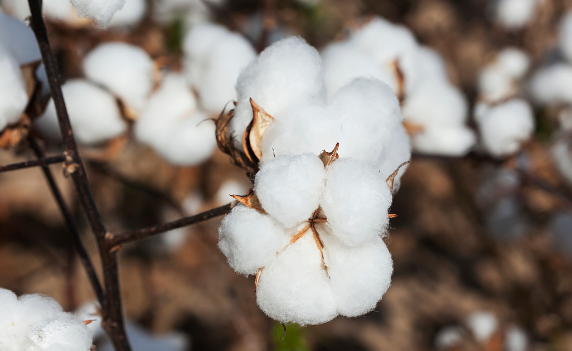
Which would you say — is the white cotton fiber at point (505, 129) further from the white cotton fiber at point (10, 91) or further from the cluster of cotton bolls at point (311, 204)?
the white cotton fiber at point (10, 91)

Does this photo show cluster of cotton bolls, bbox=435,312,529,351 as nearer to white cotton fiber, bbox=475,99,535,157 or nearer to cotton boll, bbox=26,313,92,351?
white cotton fiber, bbox=475,99,535,157

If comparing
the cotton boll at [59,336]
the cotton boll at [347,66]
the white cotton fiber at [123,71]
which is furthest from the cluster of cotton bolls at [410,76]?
the cotton boll at [59,336]

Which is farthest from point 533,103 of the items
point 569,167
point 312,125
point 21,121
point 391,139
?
point 21,121

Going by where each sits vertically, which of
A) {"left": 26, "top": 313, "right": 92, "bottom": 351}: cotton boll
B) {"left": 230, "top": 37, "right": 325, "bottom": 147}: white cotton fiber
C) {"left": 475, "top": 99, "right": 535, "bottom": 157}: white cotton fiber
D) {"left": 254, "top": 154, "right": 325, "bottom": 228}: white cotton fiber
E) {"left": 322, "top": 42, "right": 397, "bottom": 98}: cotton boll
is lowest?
{"left": 475, "top": 99, "right": 535, "bottom": 157}: white cotton fiber

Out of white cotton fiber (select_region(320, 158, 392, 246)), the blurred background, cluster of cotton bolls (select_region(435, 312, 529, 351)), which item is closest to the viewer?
white cotton fiber (select_region(320, 158, 392, 246))

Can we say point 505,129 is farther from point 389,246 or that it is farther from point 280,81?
point 280,81

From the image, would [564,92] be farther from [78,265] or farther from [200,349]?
[78,265]

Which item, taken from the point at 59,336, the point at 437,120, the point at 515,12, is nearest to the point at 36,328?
the point at 59,336

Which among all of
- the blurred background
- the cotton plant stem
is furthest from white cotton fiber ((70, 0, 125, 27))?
the blurred background
